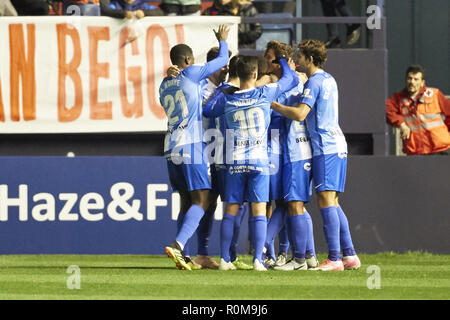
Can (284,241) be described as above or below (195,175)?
below

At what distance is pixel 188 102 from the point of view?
33.3ft

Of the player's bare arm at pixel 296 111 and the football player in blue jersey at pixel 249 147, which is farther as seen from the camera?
the football player in blue jersey at pixel 249 147

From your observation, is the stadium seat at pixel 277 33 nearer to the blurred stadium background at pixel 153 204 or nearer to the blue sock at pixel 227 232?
the blurred stadium background at pixel 153 204

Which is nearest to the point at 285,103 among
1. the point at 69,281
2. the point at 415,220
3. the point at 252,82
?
the point at 252,82

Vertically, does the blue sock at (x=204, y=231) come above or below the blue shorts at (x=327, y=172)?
below

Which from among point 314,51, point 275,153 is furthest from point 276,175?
point 314,51

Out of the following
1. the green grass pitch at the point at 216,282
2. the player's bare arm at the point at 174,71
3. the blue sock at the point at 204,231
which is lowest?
the green grass pitch at the point at 216,282

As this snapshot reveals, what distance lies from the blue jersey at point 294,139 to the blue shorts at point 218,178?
57 centimetres

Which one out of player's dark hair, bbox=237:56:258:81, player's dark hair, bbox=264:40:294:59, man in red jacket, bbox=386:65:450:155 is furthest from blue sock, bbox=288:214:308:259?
man in red jacket, bbox=386:65:450:155

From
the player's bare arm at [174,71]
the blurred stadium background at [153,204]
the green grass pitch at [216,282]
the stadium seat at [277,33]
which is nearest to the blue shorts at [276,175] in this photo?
the green grass pitch at [216,282]

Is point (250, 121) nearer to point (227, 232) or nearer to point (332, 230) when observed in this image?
point (227, 232)

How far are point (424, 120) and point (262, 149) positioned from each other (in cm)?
420

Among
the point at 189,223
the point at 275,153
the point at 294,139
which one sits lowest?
the point at 189,223

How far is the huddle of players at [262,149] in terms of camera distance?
9.87 metres
